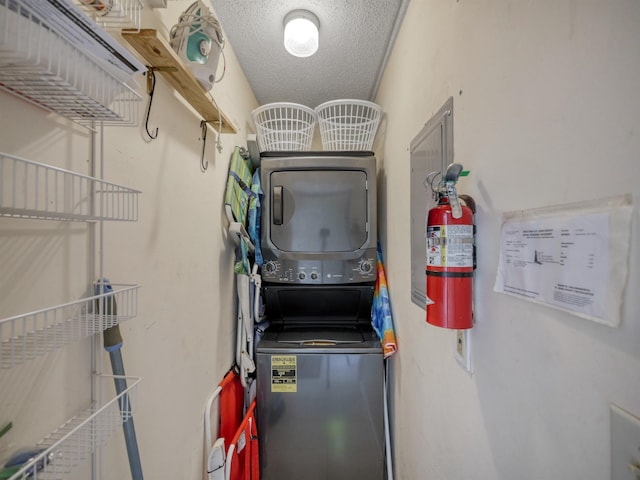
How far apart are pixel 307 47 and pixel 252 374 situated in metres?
1.97

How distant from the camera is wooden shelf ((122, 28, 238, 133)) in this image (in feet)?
2.36

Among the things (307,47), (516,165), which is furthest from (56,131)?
(307,47)

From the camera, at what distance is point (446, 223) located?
2.26 feet

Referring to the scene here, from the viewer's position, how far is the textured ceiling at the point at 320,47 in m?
1.30

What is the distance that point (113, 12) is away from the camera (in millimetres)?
638

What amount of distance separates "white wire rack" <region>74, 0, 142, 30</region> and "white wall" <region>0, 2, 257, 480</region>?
13 centimetres

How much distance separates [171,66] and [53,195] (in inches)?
22.0

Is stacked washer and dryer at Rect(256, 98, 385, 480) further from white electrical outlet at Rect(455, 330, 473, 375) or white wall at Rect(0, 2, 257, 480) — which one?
white electrical outlet at Rect(455, 330, 473, 375)

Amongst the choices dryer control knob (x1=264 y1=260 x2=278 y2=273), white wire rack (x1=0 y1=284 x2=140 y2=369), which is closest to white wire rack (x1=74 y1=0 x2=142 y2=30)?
white wire rack (x1=0 y1=284 x2=140 y2=369)

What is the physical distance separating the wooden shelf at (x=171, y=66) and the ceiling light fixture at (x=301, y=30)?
587mm

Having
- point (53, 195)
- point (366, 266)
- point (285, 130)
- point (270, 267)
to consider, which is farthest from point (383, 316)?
point (53, 195)

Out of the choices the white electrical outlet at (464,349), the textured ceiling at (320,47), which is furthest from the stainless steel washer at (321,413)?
the textured ceiling at (320,47)

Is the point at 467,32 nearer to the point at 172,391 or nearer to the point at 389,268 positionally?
the point at 389,268

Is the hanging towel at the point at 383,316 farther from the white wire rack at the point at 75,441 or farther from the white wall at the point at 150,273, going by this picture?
the white wire rack at the point at 75,441
